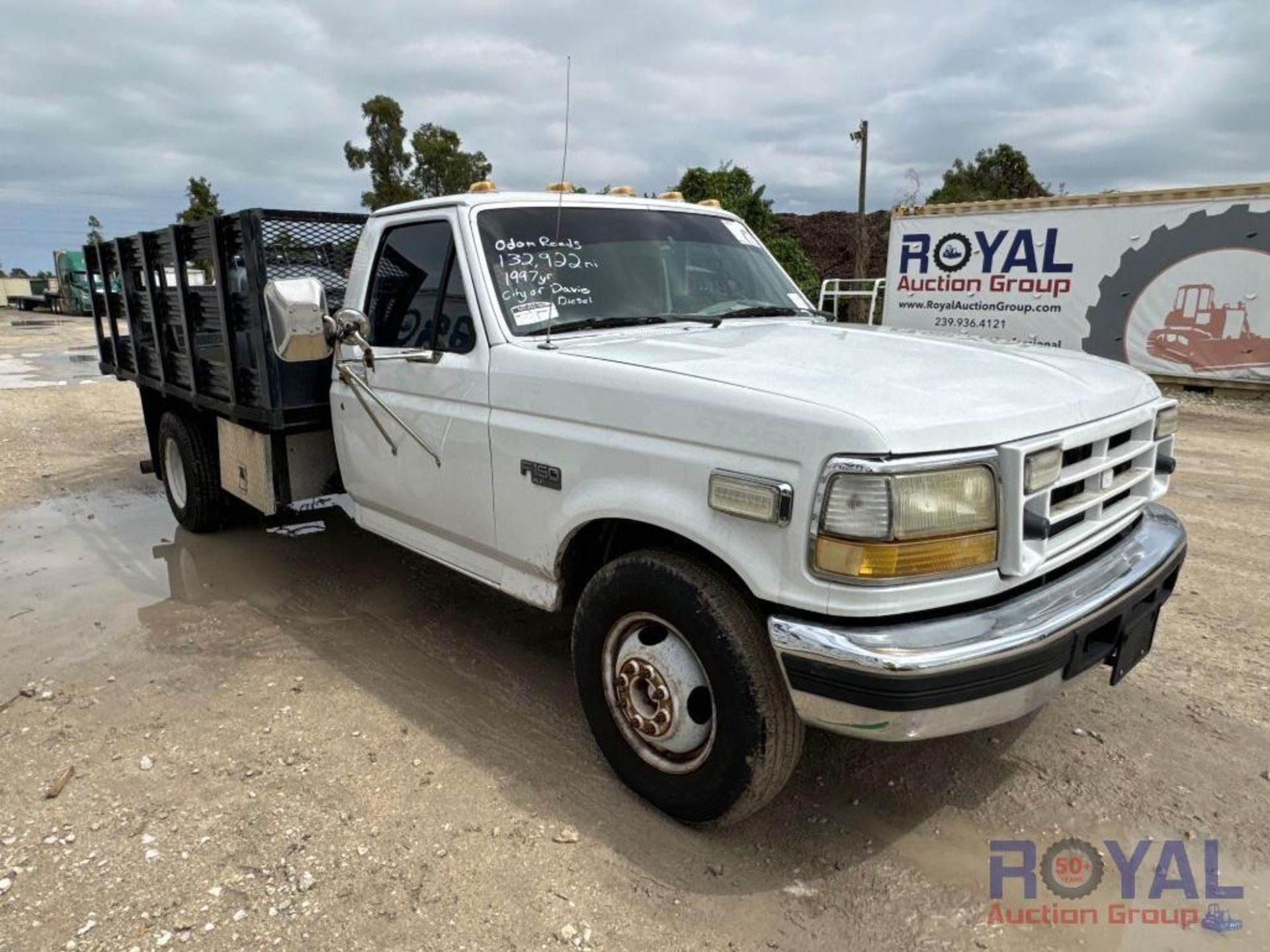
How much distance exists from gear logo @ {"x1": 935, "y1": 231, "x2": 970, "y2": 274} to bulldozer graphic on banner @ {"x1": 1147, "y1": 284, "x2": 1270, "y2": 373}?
3.25 m

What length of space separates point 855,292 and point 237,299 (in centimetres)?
1443

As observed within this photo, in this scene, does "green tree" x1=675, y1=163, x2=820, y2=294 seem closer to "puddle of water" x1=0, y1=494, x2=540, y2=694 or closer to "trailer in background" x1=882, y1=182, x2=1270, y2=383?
"trailer in background" x1=882, y1=182, x2=1270, y2=383

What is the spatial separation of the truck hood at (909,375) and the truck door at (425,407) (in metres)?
0.53

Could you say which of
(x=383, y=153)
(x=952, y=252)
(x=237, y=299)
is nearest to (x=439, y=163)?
(x=383, y=153)

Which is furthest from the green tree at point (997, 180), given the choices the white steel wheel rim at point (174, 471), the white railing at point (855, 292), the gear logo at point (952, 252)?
the white steel wheel rim at point (174, 471)

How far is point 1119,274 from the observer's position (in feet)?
42.6

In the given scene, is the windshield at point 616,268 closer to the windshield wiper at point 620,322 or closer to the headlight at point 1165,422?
the windshield wiper at point 620,322

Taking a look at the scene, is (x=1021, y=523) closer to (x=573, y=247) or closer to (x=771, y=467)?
(x=771, y=467)

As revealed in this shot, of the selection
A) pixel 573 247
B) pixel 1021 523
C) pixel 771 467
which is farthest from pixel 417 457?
pixel 1021 523

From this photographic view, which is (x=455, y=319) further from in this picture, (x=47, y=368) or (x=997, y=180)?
(x=997, y=180)

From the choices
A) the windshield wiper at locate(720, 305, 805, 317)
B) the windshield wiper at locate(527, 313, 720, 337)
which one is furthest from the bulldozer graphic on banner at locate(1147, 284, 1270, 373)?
the windshield wiper at locate(527, 313, 720, 337)

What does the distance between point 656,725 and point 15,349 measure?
24742 mm

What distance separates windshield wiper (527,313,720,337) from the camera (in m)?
3.25

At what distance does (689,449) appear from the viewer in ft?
8.12
